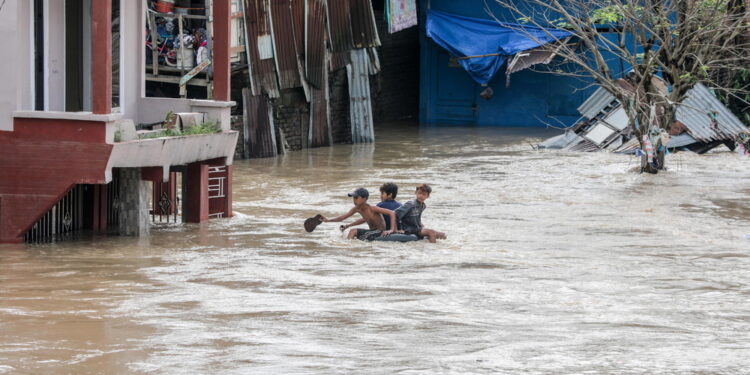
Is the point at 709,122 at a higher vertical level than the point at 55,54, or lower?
lower

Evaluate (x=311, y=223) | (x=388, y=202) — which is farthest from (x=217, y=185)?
(x=388, y=202)

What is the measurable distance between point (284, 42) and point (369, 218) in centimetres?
1009

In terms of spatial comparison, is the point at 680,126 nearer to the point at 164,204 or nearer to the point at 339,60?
the point at 339,60

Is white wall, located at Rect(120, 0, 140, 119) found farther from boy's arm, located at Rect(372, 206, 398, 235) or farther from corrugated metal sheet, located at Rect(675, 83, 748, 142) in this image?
corrugated metal sheet, located at Rect(675, 83, 748, 142)

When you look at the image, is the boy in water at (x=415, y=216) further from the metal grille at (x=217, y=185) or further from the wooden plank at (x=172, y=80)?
the wooden plank at (x=172, y=80)

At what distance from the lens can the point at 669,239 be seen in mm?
14195

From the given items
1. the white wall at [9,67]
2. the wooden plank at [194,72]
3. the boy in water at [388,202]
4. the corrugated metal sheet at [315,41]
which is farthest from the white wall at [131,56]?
the corrugated metal sheet at [315,41]

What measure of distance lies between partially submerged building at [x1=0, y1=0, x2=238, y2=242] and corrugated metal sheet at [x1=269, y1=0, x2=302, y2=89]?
20.8 feet

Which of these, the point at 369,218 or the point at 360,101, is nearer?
the point at 369,218

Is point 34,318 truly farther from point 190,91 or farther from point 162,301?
point 190,91

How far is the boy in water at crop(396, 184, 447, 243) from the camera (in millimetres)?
13664

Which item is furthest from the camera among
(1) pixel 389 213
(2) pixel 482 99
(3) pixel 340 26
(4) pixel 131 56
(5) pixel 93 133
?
(2) pixel 482 99

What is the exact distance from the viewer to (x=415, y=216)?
13.7 m

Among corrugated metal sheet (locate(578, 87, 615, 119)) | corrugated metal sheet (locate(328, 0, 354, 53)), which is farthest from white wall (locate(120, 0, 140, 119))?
corrugated metal sheet (locate(578, 87, 615, 119))
